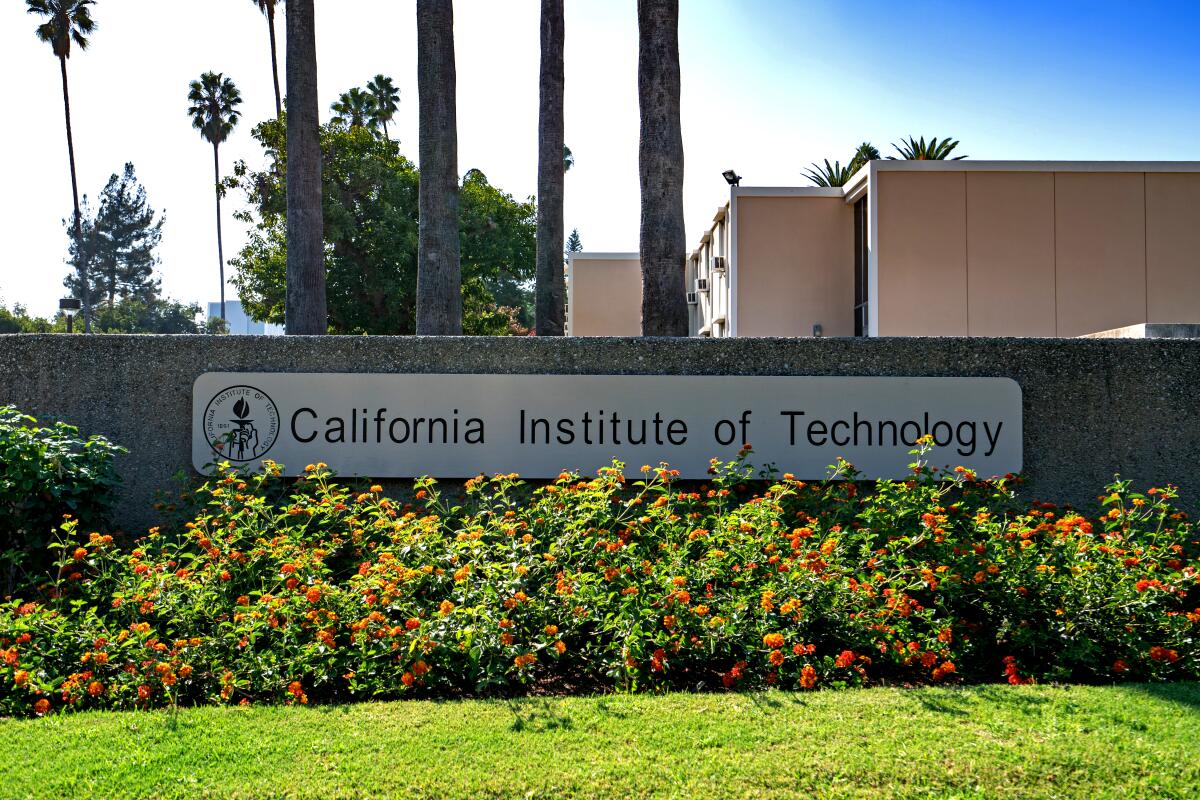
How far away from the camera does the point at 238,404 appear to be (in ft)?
22.4

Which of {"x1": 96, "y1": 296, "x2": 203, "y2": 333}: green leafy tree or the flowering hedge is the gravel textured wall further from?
{"x1": 96, "y1": 296, "x2": 203, "y2": 333}: green leafy tree

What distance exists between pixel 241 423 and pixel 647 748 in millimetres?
4365

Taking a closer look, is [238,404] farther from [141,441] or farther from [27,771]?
[27,771]

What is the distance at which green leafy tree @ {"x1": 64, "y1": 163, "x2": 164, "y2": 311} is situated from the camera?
73.7 metres

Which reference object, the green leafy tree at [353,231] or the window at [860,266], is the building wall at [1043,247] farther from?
the green leafy tree at [353,231]

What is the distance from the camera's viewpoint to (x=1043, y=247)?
15.3 metres

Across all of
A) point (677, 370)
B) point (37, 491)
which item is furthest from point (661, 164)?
point (37, 491)

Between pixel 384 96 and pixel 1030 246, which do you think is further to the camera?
pixel 384 96

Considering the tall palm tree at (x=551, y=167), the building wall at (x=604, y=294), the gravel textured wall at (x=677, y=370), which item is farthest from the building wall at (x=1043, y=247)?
the building wall at (x=604, y=294)

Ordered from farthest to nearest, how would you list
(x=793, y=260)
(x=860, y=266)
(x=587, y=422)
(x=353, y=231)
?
(x=353, y=231) → (x=793, y=260) → (x=860, y=266) → (x=587, y=422)

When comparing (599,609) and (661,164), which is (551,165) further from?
(599,609)

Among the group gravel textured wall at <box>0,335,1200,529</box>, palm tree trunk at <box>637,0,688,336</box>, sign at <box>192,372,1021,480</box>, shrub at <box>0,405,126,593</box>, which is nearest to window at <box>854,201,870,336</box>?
palm tree trunk at <box>637,0,688,336</box>

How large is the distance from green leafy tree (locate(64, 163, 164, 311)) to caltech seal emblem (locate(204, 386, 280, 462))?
76.6 metres

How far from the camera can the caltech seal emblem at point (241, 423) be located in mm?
6781
